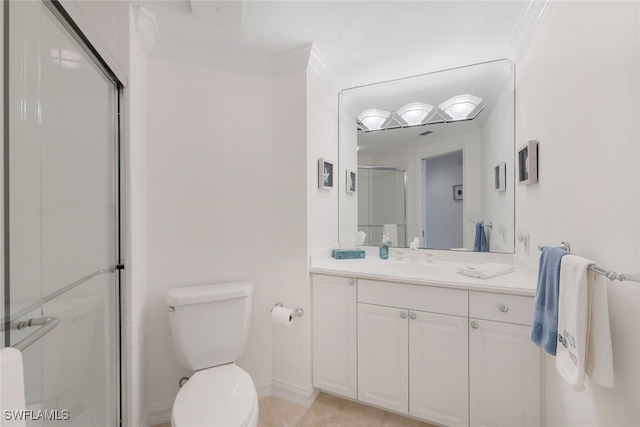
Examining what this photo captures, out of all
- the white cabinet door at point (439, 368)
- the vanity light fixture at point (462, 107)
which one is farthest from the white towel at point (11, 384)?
the vanity light fixture at point (462, 107)

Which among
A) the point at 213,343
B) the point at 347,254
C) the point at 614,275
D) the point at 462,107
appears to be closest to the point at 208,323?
the point at 213,343

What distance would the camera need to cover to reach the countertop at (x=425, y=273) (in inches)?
53.6

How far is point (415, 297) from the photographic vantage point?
1.51 metres

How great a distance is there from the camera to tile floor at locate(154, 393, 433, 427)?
1590mm

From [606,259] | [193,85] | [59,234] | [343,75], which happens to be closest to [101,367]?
[59,234]

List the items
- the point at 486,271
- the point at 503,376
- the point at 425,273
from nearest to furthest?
the point at 503,376 → the point at 486,271 → the point at 425,273

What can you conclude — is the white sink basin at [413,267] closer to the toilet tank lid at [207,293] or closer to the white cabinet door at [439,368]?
the white cabinet door at [439,368]

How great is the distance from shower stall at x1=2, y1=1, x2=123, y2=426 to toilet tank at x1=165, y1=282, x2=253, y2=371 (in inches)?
10.7

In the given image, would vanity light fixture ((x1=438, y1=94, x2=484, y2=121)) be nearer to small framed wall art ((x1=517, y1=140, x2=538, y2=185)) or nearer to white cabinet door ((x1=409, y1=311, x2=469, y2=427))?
Result: small framed wall art ((x1=517, y1=140, x2=538, y2=185))

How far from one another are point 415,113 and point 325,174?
3.02 ft

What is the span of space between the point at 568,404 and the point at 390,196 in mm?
1561

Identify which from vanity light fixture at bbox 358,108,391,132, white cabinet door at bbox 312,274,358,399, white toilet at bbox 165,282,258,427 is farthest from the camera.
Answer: vanity light fixture at bbox 358,108,391,132

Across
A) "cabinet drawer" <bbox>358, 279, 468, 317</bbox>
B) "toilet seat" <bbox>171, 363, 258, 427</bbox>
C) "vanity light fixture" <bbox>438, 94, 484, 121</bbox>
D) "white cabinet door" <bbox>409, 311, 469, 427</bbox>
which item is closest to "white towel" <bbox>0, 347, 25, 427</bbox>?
"toilet seat" <bbox>171, 363, 258, 427</bbox>

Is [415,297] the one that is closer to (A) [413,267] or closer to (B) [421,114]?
(A) [413,267]
